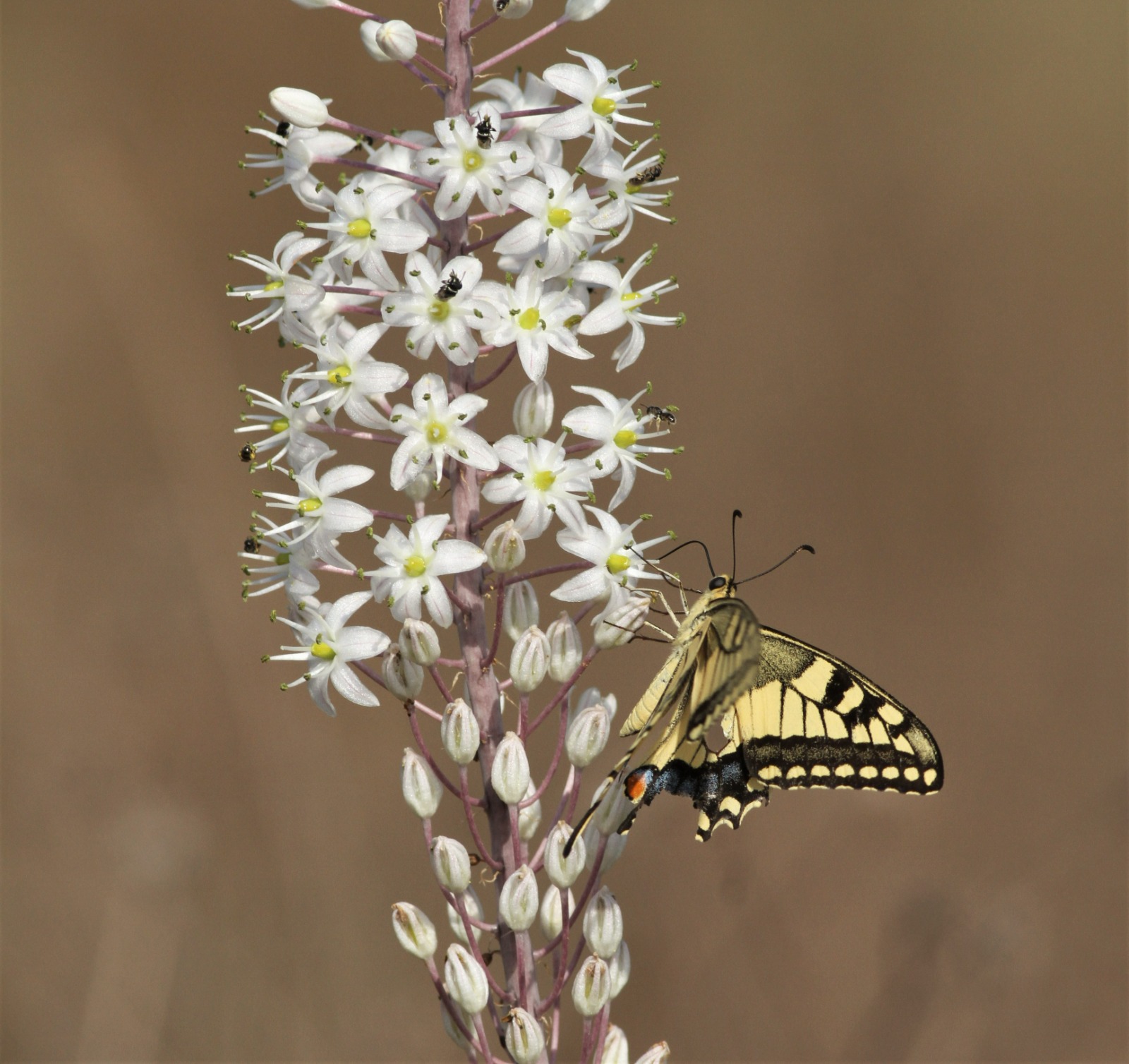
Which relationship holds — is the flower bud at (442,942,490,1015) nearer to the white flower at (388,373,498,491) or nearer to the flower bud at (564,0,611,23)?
the white flower at (388,373,498,491)

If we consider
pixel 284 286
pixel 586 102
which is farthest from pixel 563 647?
pixel 586 102

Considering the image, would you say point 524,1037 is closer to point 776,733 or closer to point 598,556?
point 776,733

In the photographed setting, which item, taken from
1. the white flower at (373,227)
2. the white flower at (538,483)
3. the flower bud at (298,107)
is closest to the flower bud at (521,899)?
the white flower at (538,483)

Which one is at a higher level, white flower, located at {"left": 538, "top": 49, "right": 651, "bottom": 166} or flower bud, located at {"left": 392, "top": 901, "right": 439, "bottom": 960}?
white flower, located at {"left": 538, "top": 49, "right": 651, "bottom": 166}

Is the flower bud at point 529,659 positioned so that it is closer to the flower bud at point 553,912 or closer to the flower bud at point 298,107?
the flower bud at point 553,912

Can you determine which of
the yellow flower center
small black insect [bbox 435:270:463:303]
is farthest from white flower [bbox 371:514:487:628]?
small black insect [bbox 435:270:463:303]

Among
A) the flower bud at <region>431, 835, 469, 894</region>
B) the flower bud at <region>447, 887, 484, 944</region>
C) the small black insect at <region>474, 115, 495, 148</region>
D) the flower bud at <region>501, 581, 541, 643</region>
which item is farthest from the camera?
the flower bud at <region>501, 581, 541, 643</region>
